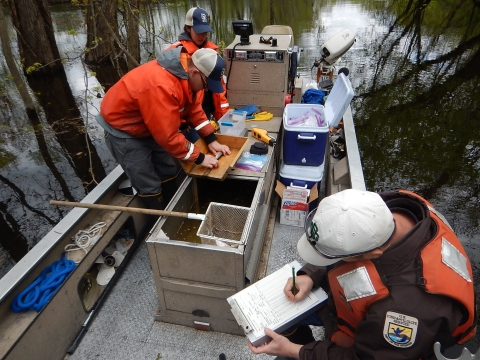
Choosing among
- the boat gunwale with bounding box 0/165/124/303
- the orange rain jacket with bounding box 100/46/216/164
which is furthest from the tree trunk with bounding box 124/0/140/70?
the boat gunwale with bounding box 0/165/124/303

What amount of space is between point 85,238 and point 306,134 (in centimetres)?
194

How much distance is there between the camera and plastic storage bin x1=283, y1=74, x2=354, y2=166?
2.83m

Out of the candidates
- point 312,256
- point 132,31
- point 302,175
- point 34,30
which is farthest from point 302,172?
point 34,30

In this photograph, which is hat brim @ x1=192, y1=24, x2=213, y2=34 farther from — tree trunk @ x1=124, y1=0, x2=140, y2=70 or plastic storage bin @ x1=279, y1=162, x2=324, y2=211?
tree trunk @ x1=124, y1=0, x2=140, y2=70

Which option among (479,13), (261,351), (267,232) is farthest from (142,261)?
(479,13)

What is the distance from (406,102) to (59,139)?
24.0 ft

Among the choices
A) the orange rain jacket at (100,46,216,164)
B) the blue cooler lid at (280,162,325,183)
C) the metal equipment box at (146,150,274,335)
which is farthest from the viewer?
the blue cooler lid at (280,162,325,183)

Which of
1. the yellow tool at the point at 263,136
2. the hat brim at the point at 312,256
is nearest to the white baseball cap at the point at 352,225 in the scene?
the hat brim at the point at 312,256

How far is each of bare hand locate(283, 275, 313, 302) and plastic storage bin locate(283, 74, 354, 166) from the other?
4.88 ft

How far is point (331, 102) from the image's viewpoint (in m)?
3.67

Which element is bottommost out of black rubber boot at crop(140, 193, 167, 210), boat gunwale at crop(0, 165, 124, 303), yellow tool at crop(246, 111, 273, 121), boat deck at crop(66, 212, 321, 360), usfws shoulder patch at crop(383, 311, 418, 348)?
boat deck at crop(66, 212, 321, 360)

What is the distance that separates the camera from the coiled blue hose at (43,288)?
1930 millimetres

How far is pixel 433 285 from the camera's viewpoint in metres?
1.07

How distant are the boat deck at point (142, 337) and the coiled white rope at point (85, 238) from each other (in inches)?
17.3
